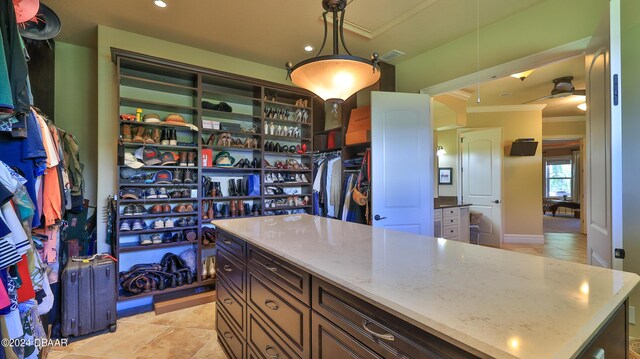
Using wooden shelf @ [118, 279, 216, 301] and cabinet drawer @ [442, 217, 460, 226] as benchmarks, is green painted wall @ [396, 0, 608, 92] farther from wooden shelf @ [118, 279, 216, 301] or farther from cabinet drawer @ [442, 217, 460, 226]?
wooden shelf @ [118, 279, 216, 301]

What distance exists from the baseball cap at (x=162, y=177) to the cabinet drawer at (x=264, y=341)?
6.45ft

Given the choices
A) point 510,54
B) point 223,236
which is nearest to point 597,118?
point 510,54

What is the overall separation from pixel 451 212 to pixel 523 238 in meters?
2.45

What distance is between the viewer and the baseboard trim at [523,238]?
223 inches

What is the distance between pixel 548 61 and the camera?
2525mm

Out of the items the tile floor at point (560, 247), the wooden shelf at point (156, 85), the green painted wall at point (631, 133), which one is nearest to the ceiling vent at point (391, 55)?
the green painted wall at point (631, 133)

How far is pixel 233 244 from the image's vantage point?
1994mm

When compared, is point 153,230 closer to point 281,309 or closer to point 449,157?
point 281,309

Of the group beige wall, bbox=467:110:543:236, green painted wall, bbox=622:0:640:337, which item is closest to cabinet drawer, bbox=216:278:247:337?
green painted wall, bbox=622:0:640:337

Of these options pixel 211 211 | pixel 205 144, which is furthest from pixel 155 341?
pixel 205 144

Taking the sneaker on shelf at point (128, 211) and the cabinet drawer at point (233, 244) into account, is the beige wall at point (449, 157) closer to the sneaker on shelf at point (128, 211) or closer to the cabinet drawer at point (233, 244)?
the cabinet drawer at point (233, 244)

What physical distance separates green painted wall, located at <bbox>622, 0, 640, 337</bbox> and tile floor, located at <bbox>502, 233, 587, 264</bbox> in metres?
2.87

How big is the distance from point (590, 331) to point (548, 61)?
2.71 metres

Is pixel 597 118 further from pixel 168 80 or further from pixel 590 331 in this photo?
pixel 168 80
